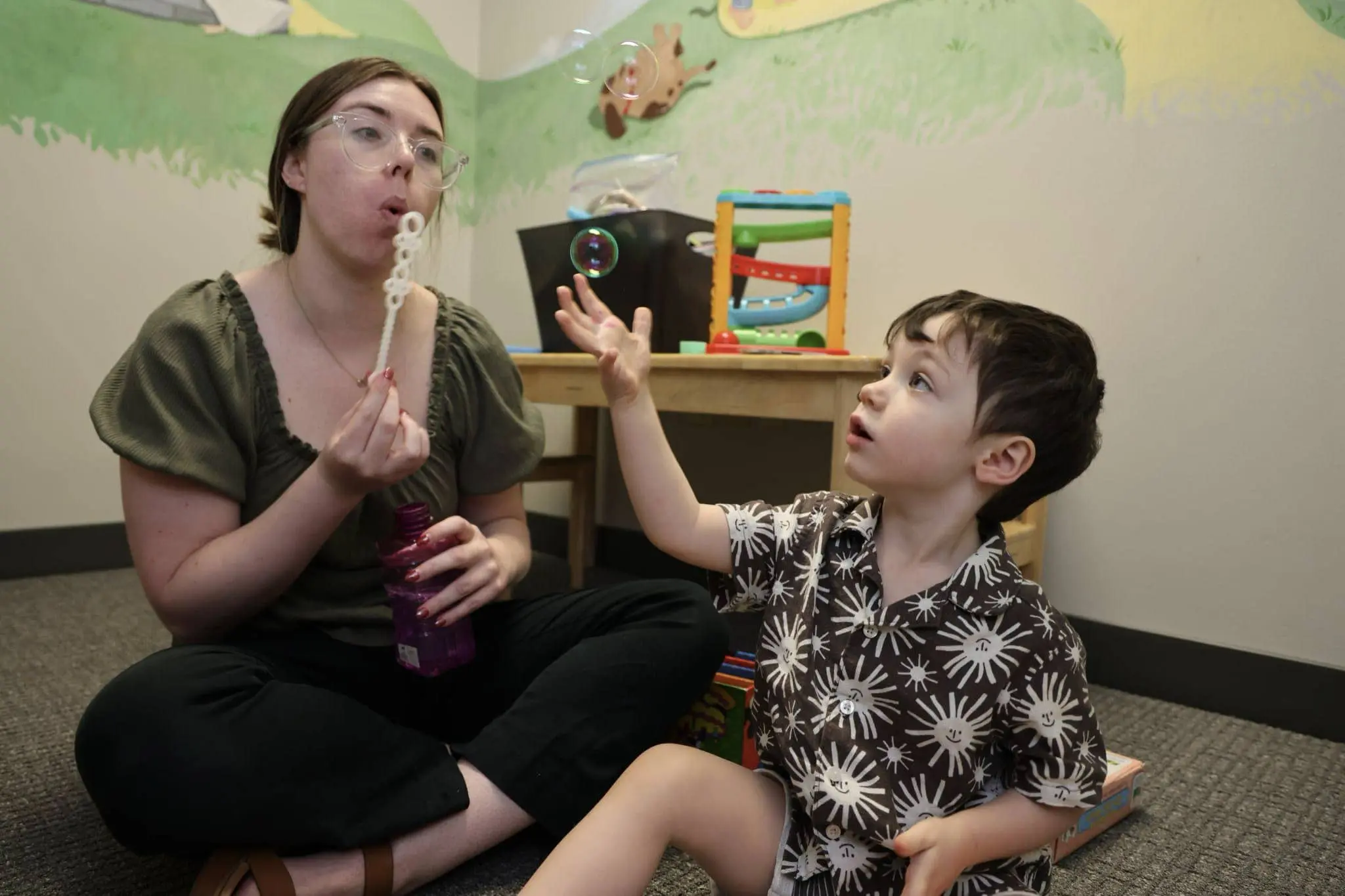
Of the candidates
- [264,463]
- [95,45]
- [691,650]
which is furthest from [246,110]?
[691,650]

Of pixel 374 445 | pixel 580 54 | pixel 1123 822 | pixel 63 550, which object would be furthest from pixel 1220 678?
pixel 63 550

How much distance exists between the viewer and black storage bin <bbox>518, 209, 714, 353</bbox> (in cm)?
174

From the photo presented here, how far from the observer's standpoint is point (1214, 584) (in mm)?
1505

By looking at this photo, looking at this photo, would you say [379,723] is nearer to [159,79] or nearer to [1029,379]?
[1029,379]

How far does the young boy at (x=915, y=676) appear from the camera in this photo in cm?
71

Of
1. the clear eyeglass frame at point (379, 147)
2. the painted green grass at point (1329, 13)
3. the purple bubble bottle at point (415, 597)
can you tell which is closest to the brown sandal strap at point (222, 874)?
the purple bubble bottle at point (415, 597)

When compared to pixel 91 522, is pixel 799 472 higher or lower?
higher

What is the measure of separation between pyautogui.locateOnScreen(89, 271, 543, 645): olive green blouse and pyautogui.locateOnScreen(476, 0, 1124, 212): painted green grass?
3.40 ft

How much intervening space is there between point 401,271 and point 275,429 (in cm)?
22

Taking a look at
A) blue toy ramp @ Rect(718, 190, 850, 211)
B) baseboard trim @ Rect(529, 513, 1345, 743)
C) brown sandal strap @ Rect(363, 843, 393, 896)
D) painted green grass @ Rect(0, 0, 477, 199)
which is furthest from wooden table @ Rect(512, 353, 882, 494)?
painted green grass @ Rect(0, 0, 477, 199)

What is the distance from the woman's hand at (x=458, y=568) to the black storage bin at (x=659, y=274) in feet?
2.75

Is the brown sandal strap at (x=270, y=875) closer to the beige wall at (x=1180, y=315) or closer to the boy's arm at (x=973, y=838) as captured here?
the boy's arm at (x=973, y=838)

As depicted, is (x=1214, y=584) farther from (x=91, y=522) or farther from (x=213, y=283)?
(x=91, y=522)

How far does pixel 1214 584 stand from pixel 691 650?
951 mm
